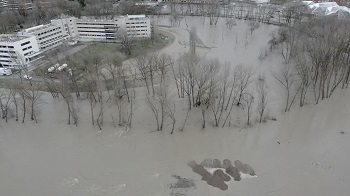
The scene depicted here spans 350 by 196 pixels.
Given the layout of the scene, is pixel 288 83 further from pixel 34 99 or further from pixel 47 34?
pixel 47 34

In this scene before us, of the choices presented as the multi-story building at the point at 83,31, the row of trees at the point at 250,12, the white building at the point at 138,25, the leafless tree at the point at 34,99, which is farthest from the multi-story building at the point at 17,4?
the leafless tree at the point at 34,99

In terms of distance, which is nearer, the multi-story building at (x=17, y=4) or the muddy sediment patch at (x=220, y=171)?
the muddy sediment patch at (x=220, y=171)

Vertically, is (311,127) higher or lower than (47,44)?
lower

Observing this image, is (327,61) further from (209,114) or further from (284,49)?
(284,49)

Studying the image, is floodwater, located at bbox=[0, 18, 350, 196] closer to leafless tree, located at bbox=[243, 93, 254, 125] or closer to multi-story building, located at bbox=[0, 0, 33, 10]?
leafless tree, located at bbox=[243, 93, 254, 125]

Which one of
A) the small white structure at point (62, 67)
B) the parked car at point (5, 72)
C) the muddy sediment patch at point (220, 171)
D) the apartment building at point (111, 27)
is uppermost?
the apartment building at point (111, 27)

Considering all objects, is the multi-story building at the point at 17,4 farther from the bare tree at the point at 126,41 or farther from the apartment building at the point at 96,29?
the bare tree at the point at 126,41

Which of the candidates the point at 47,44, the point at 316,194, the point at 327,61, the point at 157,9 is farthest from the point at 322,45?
the point at 157,9
